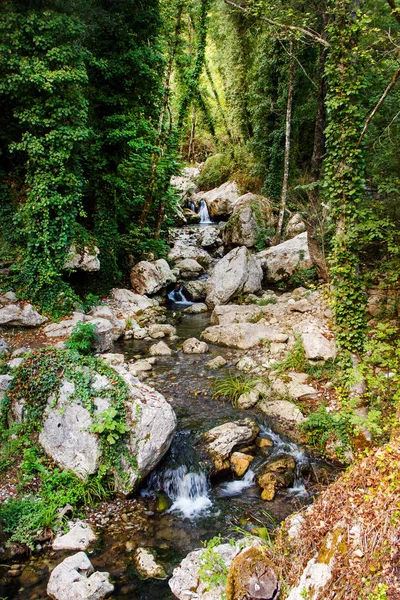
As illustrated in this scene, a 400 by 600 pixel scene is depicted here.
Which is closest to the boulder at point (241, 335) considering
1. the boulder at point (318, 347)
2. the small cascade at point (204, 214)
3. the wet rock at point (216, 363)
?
the wet rock at point (216, 363)

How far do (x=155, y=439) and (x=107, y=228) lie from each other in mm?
9462

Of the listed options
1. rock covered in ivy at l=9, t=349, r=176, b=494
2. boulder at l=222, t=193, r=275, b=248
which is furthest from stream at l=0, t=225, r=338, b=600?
boulder at l=222, t=193, r=275, b=248

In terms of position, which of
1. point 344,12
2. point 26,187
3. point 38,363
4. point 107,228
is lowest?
point 38,363

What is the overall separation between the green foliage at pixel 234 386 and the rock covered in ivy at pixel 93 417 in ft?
7.25

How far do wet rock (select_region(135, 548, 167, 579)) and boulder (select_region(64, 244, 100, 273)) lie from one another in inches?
337

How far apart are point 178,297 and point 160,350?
17.1 feet

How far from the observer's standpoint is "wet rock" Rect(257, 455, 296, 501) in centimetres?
614

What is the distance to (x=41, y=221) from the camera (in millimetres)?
10883

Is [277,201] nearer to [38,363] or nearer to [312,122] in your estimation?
[312,122]

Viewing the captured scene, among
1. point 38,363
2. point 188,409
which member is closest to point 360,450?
point 188,409

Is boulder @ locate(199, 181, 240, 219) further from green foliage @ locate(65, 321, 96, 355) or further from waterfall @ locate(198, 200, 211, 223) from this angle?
green foliage @ locate(65, 321, 96, 355)

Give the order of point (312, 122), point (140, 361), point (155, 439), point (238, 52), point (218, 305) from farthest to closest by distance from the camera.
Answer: point (238, 52), point (312, 122), point (218, 305), point (140, 361), point (155, 439)

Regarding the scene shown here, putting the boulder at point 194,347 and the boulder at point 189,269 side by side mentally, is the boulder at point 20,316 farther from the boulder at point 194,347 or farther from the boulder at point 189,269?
the boulder at point 189,269

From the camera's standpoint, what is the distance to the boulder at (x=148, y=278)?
14.8 meters
